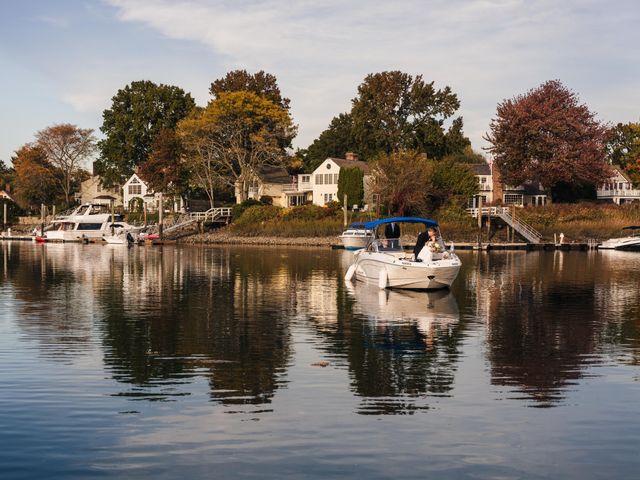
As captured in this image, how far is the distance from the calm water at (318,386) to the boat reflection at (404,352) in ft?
0.23

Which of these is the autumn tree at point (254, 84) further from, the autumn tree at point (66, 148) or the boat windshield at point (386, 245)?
the boat windshield at point (386, 245)

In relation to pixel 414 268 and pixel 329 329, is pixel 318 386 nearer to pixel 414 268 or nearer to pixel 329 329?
pixel 329 329

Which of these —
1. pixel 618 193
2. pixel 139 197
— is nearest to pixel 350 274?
pixel 139 197

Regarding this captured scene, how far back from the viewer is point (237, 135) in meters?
95.4

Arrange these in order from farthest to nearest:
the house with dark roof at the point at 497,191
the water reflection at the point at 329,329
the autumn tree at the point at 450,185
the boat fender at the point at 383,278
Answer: the house with dark roof at the point at 497,191
the autumn tree at the point at 450,185
the boat fender at the point at 383,278
the water reflection at the point at 329,329

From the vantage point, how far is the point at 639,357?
18547mm

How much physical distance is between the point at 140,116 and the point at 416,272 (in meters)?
86.8

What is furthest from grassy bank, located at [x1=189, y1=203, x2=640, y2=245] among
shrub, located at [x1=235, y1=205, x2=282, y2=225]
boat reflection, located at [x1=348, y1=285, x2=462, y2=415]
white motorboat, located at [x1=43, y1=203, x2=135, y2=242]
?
boat reflection, located at [x1=348, y1=285, x2=462, y2=415]

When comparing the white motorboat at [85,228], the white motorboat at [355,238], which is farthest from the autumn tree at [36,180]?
the white motorboat at [355,238]

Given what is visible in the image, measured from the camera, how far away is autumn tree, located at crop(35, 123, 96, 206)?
119 metres

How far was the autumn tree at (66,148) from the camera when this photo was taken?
119438 mm

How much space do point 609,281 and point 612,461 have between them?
3093cm

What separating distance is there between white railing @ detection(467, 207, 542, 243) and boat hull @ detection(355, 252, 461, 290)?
161 ft

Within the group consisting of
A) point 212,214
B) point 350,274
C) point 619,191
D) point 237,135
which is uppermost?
point 237,135
